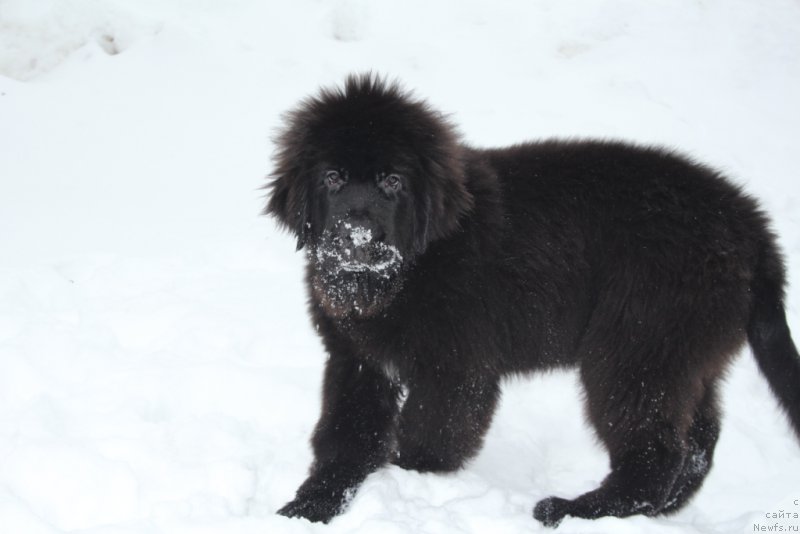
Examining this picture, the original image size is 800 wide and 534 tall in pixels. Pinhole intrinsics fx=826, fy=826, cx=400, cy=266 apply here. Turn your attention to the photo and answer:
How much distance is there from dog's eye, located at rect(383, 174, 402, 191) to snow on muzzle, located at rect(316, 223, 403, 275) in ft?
0.83

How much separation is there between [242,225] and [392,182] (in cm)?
376

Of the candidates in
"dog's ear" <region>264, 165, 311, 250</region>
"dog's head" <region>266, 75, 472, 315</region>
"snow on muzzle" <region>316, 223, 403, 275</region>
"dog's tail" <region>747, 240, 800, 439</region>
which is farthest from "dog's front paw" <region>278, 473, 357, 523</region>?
"dog's tail" <region>747, 240, 800, 439</region>

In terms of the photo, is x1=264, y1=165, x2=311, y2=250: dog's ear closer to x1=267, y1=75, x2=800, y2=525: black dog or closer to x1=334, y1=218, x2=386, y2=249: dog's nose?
x1=267, y1=75, x2=800, y2=525: black dog

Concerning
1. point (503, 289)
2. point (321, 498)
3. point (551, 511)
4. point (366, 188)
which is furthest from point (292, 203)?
point (551, 511)

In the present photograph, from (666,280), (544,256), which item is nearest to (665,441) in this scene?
(666,280)

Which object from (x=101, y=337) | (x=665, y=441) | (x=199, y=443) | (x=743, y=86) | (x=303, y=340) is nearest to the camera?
(x=665, y=441)

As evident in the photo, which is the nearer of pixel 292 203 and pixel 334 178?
pixel 334 178

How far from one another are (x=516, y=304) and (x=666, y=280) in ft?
2.26

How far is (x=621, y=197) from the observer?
3.91 metres

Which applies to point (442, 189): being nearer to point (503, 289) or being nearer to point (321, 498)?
point (503, 289)

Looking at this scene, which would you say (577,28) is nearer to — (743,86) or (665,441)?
(743,86)

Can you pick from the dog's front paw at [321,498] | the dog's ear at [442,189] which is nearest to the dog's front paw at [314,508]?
the dog's front paw at [321,498]

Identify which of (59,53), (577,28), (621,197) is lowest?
(59,53)

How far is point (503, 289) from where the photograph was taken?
3885 mm
